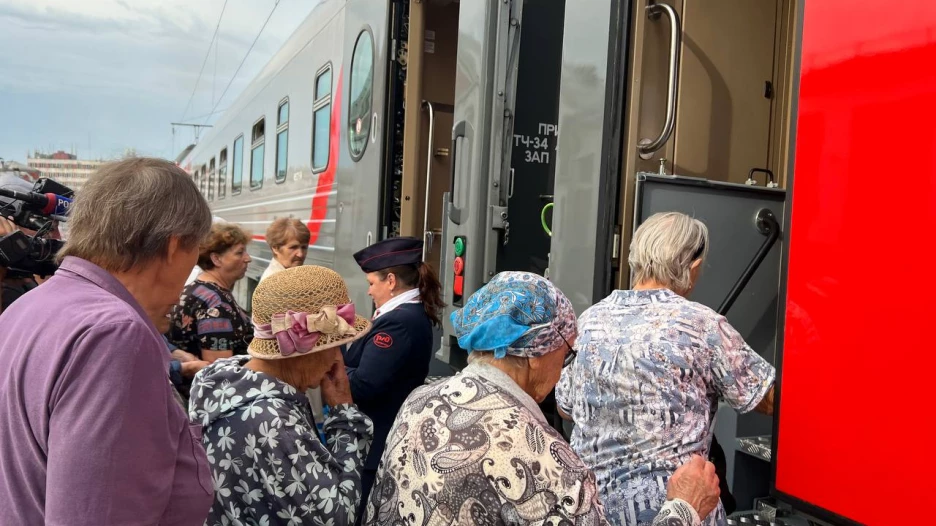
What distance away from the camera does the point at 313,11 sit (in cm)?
685

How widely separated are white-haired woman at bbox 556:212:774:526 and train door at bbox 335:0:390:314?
8.89 ft

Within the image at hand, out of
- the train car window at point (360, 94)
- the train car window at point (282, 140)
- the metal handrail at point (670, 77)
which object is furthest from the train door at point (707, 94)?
the train car window at point (282, 140)

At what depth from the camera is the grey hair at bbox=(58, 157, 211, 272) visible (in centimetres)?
132

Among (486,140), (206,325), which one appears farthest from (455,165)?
(206,325)

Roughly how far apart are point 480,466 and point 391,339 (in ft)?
5.32

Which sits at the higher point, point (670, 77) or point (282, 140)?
point (282, 140)

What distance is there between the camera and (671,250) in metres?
2.09

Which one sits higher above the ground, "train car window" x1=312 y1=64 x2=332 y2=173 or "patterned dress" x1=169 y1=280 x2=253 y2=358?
"train car window" x1=312 y1=64 x2=332 y2=173

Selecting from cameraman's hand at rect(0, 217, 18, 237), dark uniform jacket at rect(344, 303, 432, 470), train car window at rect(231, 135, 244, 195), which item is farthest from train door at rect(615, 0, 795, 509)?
train car window at rect(231, 135, 244, 195)

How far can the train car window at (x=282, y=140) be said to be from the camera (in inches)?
297

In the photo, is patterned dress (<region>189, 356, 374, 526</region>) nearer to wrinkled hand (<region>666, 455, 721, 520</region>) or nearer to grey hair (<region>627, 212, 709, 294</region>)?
wrinkled hand (<region>666, 455, 721, 520</region>)

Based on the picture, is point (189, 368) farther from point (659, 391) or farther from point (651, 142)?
point (651, 142)

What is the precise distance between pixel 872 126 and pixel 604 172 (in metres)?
0.98

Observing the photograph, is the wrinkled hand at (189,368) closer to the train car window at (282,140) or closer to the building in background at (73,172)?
the building in background at (73,172)
